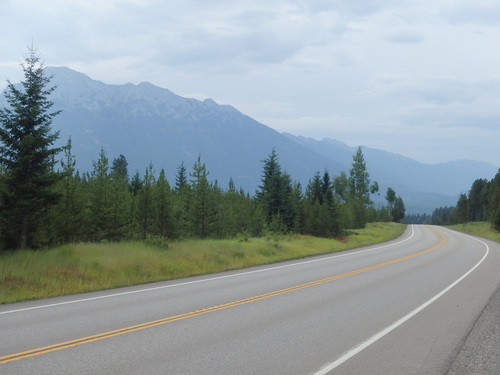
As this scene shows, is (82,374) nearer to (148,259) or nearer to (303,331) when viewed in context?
(303,331)

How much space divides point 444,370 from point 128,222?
22.2 m

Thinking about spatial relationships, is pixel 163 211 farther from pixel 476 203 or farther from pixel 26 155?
pixel 476 203

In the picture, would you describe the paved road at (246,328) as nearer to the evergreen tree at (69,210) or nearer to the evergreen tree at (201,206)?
the evergreen tree at (69,210)

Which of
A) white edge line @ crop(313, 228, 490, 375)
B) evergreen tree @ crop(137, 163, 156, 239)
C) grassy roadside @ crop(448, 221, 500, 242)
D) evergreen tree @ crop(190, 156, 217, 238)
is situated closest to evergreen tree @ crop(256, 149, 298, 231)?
evergreen tree @ crop(190, 156, 217, 238)

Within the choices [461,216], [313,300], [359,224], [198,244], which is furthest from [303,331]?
[461,216]

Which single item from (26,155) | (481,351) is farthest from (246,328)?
(26,155)

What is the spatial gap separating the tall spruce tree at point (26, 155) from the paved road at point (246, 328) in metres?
6.17

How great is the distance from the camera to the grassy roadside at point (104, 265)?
1263 cm

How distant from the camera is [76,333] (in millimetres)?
7801

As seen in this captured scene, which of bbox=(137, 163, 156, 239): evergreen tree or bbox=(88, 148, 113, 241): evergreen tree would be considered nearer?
bbox=(88, 148, 113, 241): evergreen tree

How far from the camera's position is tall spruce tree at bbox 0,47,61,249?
53.7ft

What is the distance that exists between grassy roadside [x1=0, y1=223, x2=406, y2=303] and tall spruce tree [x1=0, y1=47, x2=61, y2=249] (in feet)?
6.80

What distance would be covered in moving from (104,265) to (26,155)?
487 centimetres

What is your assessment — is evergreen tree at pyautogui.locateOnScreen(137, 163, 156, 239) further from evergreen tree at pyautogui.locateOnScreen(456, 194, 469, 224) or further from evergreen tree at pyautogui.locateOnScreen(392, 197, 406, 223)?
evergreen tree at pyautogui.locateOnScreen(392, 197, 406, 223)
